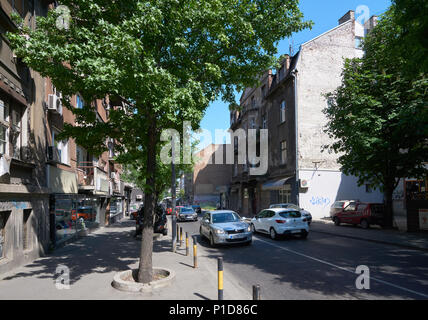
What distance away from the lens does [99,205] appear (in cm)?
2206

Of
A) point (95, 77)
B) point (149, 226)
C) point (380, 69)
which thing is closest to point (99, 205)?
point (149, 226)

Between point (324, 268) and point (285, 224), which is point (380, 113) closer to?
point (285, 224)

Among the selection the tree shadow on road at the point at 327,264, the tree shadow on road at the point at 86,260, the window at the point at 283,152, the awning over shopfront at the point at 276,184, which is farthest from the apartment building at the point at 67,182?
the window at the point at 283,152

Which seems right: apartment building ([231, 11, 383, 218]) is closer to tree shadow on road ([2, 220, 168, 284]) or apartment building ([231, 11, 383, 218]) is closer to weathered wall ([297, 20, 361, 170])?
weathered wall ([297, 20, 361, 170])

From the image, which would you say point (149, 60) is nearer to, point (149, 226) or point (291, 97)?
point (149, 226)

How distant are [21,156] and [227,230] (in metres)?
7.81

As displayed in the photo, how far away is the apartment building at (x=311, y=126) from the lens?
83.6ft

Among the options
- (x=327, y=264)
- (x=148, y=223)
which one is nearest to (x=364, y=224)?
(x=327, y=264)

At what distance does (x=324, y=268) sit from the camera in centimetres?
836

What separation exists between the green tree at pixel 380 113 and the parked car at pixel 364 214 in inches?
67.7

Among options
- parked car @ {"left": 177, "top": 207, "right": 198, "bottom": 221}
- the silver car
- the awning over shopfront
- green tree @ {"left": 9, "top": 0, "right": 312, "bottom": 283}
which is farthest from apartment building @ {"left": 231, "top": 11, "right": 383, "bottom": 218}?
green tree @ {"left": 9, "top": 0, "right": 312, "bottom": 283}

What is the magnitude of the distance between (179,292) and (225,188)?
147 ft

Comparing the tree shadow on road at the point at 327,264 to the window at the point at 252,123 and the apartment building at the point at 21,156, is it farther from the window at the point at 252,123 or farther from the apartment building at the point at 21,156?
the window at the point at 252,123

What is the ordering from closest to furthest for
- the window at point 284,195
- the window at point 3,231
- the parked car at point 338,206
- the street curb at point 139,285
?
the street curb at point 139,285 → the window at point 3,231 → the parked car at point 338,206 → the window at point 284,195
